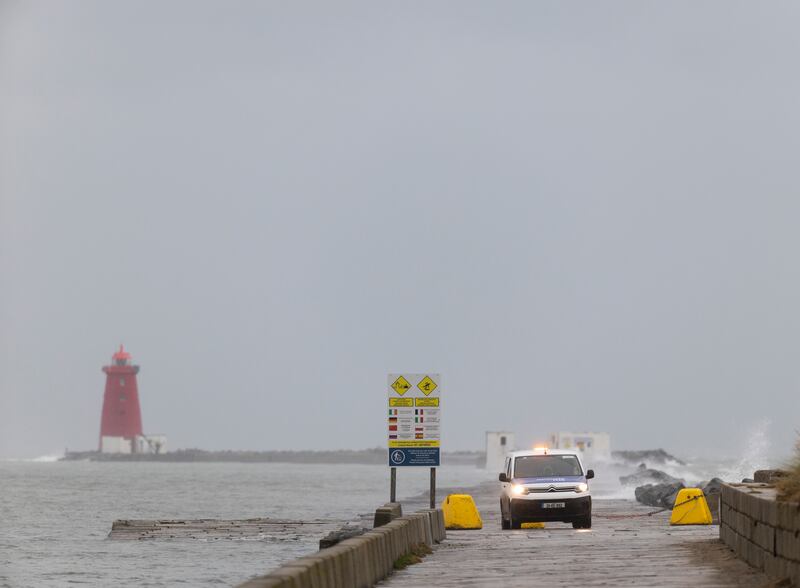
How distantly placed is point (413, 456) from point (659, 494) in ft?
77.0

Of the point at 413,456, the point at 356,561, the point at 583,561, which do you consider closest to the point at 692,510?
the point at 413,456

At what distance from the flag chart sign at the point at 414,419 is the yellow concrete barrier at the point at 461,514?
3267 millimetres

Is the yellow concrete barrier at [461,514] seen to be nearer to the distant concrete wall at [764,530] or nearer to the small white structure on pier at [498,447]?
the distant concrete wall at [764,530]

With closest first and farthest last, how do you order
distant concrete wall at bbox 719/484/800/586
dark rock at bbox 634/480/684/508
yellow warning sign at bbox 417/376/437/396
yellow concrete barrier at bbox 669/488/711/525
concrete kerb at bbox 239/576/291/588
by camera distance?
1. concrete kerb at bbox 239/576/291/588
2. distant concrete wall at bbox 719/484/800/586
3. yellow warning sign at bbox 417/376/437/396
4. yellow concrete barrier at bbox 669/488/711/525
5. dark rock at bbox 634/480/684/508

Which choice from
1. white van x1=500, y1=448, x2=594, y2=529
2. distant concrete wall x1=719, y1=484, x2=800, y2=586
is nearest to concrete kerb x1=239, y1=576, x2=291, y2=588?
distant concrete wall x1=719, y1=484, x2=800, y2=586

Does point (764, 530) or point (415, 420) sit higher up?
point (415, 420)

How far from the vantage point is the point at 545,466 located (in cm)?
3075

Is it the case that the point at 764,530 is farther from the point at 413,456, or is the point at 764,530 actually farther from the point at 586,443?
the point at 586,443

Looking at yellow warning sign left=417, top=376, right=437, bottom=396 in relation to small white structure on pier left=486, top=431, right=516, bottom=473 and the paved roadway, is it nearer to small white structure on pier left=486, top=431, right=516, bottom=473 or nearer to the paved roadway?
the paved roadway

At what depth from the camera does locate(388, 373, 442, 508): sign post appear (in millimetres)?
27938

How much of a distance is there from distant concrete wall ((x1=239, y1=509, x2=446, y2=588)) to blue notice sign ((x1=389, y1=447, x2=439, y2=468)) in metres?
5.14

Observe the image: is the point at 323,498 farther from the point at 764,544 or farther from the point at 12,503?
the point at 764,544

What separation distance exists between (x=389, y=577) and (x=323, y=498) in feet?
232

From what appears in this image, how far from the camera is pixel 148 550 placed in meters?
40.2
